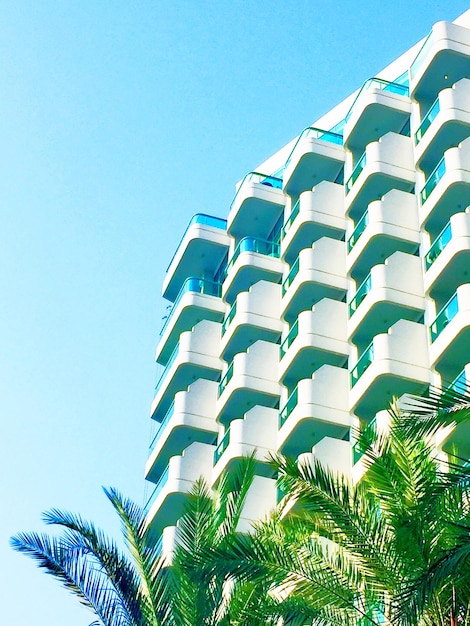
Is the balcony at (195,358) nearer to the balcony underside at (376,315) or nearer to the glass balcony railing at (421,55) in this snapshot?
the balcony underside at (376,315)

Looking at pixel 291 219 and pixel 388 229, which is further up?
pixel 291 219

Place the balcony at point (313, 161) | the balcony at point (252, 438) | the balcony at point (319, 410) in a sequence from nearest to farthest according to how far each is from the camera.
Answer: the balcony at point (319, 410)
the balcony at point (252, 438)
the balcony at point (313, 161)

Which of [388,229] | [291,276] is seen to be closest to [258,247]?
[291,276]

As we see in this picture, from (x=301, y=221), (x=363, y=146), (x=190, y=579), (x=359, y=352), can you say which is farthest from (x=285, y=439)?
(x=190, y=579)

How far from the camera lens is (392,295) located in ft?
120

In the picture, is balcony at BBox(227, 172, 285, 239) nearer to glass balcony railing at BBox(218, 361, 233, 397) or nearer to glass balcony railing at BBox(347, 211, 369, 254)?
glass balcony railing at BBox(347, 211, 369, 254)

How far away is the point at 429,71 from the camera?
40.6 metres

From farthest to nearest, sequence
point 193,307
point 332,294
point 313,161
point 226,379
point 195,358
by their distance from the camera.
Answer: point 193,307
point 313,161
point 195,358
point 226,379
point 332,294

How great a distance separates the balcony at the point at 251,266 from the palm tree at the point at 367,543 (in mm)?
23657

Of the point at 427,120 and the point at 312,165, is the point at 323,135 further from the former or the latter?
the point at 427,120

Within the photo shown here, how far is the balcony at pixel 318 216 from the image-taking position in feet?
140

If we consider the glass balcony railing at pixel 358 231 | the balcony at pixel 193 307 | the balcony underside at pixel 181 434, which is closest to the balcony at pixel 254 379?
the balcony underside at pixel 181 434

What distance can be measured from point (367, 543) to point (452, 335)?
537 inches

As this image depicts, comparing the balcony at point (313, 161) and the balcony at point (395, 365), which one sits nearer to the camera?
the balcony at point (395, 365)
